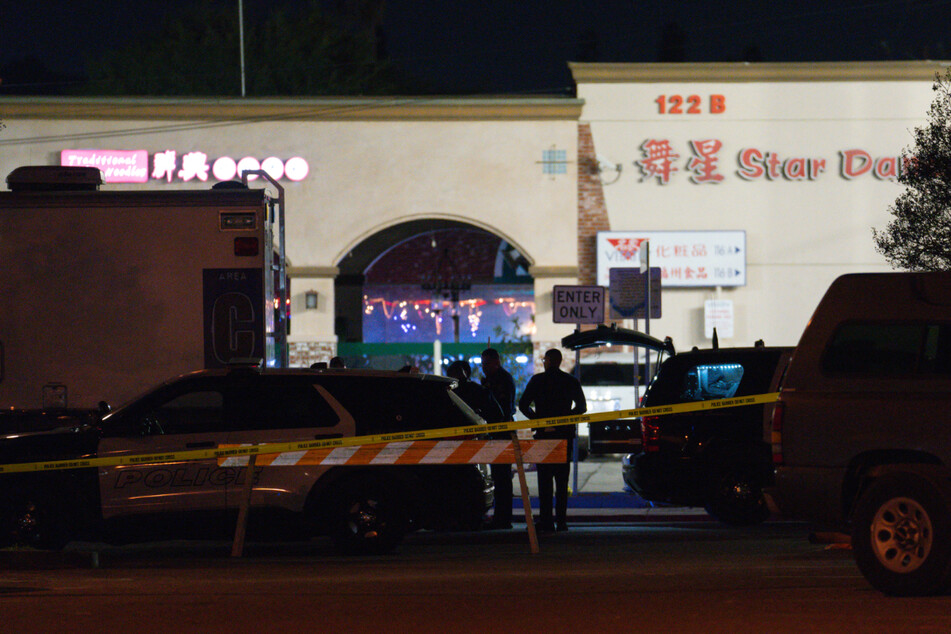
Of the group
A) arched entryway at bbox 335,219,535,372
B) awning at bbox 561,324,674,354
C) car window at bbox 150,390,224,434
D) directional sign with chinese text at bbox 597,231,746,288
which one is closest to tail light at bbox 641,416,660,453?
awning at bbox 561,324,674,354

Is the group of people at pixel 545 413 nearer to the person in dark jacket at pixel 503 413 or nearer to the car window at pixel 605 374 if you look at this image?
the person in dark jacket at pixel 503 413

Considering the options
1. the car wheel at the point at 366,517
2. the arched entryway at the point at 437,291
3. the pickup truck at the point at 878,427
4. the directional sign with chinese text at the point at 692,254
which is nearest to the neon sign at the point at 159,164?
the arched entryway at the point at 437,291

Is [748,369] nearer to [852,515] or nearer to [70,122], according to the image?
[852,515]

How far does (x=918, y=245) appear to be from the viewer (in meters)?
17.2

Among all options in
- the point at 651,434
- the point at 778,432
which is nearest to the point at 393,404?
the point at 651,434

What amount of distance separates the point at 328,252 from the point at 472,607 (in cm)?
1796

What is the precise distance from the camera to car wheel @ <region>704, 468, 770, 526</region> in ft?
40.4

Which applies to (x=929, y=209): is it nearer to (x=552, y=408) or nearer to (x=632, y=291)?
(x=632, y=291)

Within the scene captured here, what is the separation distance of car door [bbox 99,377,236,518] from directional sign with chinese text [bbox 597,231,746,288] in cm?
1549

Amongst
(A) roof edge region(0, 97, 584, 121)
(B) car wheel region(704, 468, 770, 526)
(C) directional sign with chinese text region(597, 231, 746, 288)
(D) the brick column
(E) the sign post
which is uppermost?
(A) roof edge region(0, 97, 584, 121)

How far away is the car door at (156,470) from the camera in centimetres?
992

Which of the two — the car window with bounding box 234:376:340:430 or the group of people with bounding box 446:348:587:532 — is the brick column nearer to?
the group of people with bounding box 446:348:587:532

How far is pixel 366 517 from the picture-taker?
397 inches

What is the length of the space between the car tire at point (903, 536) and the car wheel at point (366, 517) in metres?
3.95
